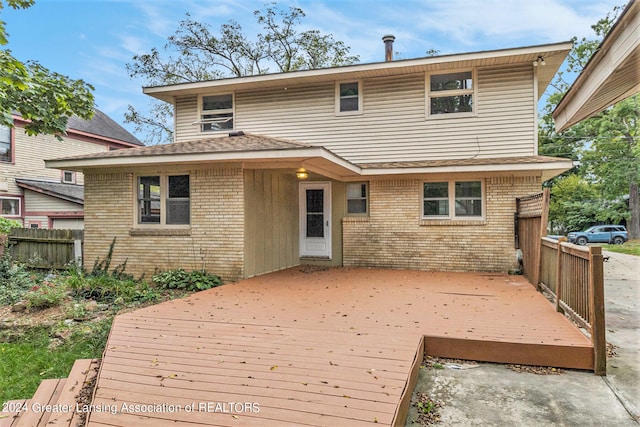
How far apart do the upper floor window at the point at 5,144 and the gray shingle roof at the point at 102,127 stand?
2.42 metres

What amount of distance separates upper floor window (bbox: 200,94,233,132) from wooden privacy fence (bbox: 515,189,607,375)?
311 inches

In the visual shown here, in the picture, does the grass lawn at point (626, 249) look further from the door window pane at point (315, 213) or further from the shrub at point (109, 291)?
the shrub at point (109, 291)

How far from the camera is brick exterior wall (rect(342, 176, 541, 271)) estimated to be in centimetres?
912

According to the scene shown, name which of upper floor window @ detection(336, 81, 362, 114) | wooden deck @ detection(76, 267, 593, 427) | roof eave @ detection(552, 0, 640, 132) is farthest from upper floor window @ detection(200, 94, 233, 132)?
roof eave @ detection(552, 0, 640, 132)

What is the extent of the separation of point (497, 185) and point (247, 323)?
6.92m

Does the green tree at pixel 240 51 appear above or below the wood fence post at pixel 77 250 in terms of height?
above

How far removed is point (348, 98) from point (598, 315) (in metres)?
8.03

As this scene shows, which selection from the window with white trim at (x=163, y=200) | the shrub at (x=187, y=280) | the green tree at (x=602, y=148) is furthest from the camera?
the green tree at (x=602, y=148)

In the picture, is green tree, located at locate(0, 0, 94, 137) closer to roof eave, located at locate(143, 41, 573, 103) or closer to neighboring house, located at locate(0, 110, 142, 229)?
roof eave, located at locate(143, 41, 573, 103)

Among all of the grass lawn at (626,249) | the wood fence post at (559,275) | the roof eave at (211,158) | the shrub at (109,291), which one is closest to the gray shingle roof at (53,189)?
the roof eave at (211,158)

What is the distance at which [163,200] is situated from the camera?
340 inches

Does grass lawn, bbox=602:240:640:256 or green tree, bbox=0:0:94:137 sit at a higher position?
green tree, bbox=0:0:94:137

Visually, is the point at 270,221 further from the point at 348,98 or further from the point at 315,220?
the point at 348,98

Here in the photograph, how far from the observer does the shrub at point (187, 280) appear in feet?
25.1
